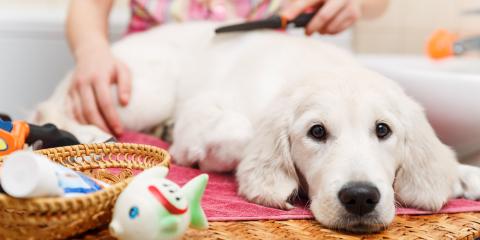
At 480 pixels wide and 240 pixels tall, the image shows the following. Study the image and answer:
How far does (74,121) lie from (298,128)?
77cm

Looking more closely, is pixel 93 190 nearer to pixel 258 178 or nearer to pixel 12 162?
pixel 12 162

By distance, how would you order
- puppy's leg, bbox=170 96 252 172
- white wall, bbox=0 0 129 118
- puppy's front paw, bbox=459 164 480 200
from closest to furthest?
puppy's front paw, bbox=459 164 480 200 → puppy's leg, bbox=170 96 252 172 → white wall, bbox=0 0 129 118

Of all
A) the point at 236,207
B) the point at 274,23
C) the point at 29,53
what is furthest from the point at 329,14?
the point at 29,53

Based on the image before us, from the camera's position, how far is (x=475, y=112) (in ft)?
4.31

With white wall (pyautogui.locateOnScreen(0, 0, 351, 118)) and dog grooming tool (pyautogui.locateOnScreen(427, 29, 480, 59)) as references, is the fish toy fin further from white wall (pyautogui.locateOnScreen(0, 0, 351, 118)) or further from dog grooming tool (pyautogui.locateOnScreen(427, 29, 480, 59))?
white wall (pyautogui.locateOnScreen(0, 0, 351, 118))

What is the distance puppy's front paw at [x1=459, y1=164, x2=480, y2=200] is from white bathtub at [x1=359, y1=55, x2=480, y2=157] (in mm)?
122

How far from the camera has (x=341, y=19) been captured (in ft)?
5.65

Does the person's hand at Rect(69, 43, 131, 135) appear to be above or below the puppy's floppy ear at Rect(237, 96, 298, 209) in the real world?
above

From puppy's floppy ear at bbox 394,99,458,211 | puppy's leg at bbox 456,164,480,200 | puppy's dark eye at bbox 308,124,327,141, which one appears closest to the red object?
puppy's dark eye at bbox 308,124,327,141

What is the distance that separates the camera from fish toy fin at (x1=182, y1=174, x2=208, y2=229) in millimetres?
806

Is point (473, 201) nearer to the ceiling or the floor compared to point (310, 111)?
nearer to the floor

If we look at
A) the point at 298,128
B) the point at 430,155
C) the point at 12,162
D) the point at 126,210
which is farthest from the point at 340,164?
the point at 12,162

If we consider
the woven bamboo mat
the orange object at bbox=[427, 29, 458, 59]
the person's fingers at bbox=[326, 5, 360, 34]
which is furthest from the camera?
the orange object at bbox=[427, 29, 458, 59]

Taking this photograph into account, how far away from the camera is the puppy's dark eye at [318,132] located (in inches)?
44.7
